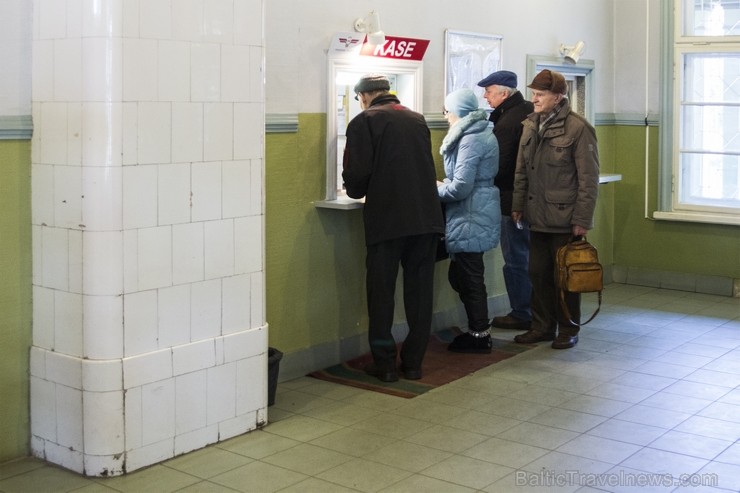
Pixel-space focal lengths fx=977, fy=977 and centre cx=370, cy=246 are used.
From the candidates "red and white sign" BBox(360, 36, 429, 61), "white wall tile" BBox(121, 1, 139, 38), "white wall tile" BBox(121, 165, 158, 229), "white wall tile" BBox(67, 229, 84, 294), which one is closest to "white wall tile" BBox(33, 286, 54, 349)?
"white wall tile" BBox(67, 229, 84, 294)

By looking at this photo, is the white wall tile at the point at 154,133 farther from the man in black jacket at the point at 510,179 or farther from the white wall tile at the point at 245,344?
the man in black jacket at the point at 510,179

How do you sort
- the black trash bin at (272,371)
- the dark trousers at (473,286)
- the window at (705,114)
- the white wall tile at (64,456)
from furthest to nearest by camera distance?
the window at (705,114) < the dark trousers at (473,286) < the black trash bin at (272,371) < the white wall tile at (64,456)

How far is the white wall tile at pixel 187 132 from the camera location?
4074 mm

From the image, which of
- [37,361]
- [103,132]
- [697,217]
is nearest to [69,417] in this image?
[37,361]

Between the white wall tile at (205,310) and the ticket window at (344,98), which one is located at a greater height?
the ticket window at (344,98)

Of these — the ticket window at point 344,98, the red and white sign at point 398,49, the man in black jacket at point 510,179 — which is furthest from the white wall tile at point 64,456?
the man in black jacket at point 510,179

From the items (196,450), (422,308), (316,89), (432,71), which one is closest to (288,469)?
(196,450)

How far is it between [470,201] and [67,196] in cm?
253

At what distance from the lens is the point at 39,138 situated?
13.3ft

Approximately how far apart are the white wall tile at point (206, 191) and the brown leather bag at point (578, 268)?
2.30 metres

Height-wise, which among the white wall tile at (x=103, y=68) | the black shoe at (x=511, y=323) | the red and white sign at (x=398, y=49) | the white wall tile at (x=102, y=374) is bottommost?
the black shoe at (x=511, y=323)

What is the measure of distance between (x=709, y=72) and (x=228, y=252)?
Answer: 492 cm

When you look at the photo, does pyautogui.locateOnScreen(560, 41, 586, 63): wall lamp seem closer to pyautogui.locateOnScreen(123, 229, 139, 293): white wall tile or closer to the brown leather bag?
the brown leather bag

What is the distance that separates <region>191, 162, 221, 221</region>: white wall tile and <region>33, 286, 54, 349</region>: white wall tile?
0.69 meters
